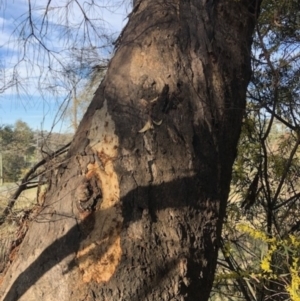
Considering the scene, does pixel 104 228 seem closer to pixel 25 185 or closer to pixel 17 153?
pixel 25 185

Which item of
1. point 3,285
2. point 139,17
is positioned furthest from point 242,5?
point 3,285

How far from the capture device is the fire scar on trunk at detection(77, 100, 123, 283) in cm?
181

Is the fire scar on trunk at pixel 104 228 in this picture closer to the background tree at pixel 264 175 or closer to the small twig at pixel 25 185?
the small twig at pixel 25 185

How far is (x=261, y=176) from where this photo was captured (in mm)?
3822

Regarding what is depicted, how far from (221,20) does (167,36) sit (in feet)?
1.11

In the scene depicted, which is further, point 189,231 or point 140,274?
point 189,231

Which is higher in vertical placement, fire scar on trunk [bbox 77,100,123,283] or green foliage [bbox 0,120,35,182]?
green foliage [bbox 0,120,35,182]

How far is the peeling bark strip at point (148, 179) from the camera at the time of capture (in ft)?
5.98

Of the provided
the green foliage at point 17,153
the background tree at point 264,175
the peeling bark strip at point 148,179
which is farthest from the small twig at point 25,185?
the background tree at point 264,175

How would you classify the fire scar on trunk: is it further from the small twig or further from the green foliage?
the green foliage

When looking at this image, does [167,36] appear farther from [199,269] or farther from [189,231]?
[199,269]

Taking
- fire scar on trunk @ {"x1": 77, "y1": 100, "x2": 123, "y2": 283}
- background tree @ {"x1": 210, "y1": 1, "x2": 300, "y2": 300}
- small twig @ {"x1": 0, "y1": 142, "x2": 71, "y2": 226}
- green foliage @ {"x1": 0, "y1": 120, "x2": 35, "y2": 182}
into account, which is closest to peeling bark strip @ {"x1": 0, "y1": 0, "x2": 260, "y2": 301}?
fire scar on trunk @ {"x1": 77, "y1": 100, "x2": 123, "y2": 283}

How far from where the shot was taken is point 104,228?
1.83 metres

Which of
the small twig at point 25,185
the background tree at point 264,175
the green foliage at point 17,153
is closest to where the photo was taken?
the small twig at point 25,185
